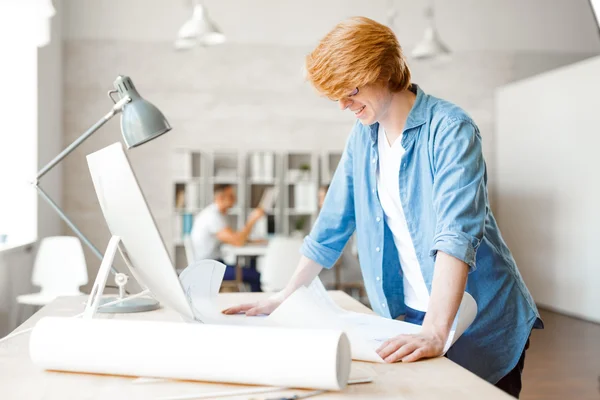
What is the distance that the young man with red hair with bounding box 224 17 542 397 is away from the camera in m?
1.44

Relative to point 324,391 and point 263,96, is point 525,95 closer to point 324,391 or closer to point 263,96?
point 263,96

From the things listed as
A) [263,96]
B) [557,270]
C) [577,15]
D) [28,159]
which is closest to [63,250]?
[28,159]

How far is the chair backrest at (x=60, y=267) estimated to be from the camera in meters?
5.02

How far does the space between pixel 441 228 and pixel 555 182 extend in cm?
624

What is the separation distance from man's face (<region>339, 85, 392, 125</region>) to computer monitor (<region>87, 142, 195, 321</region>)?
1.65 ft

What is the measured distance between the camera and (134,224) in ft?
4.55

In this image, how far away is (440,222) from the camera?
4.86 ft

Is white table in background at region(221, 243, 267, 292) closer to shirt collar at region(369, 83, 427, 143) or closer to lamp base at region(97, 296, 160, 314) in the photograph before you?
lamp base at region(97, 296, 160, 314)

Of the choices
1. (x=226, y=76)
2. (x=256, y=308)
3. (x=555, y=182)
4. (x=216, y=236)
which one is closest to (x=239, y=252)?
(x=216, y=236)

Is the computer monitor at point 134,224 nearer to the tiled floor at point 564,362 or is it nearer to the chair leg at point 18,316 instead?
the tiled floor at point 564,362

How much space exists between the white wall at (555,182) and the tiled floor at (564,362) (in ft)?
1.87

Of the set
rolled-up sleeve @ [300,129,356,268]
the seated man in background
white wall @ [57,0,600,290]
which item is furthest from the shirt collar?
white wall @ [57,0,600,290]

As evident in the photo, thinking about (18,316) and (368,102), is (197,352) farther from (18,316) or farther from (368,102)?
(18,316)

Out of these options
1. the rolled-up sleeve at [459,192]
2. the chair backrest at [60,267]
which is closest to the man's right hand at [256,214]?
the chair backrest at [60,267]
